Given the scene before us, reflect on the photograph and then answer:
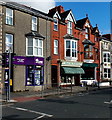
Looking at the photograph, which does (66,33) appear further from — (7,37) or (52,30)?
(7,37)

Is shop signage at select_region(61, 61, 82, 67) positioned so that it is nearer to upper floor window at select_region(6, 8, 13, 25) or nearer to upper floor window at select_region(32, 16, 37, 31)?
upper floor window at select_region(32, 16, 37, 31)

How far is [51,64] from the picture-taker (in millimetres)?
23047

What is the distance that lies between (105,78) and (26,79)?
19151 mm

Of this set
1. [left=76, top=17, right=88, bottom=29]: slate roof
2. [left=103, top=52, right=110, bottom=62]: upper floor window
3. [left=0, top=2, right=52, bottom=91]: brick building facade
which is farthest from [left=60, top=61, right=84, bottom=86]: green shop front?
[left=103, top=52, right=110, bottom=62]: upper floor window

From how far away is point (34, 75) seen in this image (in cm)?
2064

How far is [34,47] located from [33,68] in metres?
2.46

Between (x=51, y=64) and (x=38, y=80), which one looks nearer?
(x=38, y=80)

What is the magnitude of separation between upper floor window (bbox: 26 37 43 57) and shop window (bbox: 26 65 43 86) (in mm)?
1637

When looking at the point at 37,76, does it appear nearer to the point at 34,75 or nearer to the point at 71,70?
the point at 34,75

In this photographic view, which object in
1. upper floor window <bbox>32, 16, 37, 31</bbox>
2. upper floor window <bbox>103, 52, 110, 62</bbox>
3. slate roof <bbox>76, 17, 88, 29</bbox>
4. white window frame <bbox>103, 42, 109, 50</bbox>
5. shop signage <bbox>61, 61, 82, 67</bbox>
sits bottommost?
shop signage <bbox>61, 61, 82, 67</bbox>

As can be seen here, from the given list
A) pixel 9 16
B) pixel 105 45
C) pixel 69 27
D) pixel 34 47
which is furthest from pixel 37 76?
pixel 105 45

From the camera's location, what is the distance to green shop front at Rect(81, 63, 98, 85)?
2872cm

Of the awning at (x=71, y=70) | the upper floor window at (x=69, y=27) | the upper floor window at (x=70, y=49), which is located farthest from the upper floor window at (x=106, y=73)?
the upper floor window at (x=69, y=27)

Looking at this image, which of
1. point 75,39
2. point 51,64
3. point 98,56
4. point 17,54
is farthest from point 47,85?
point 98,56
